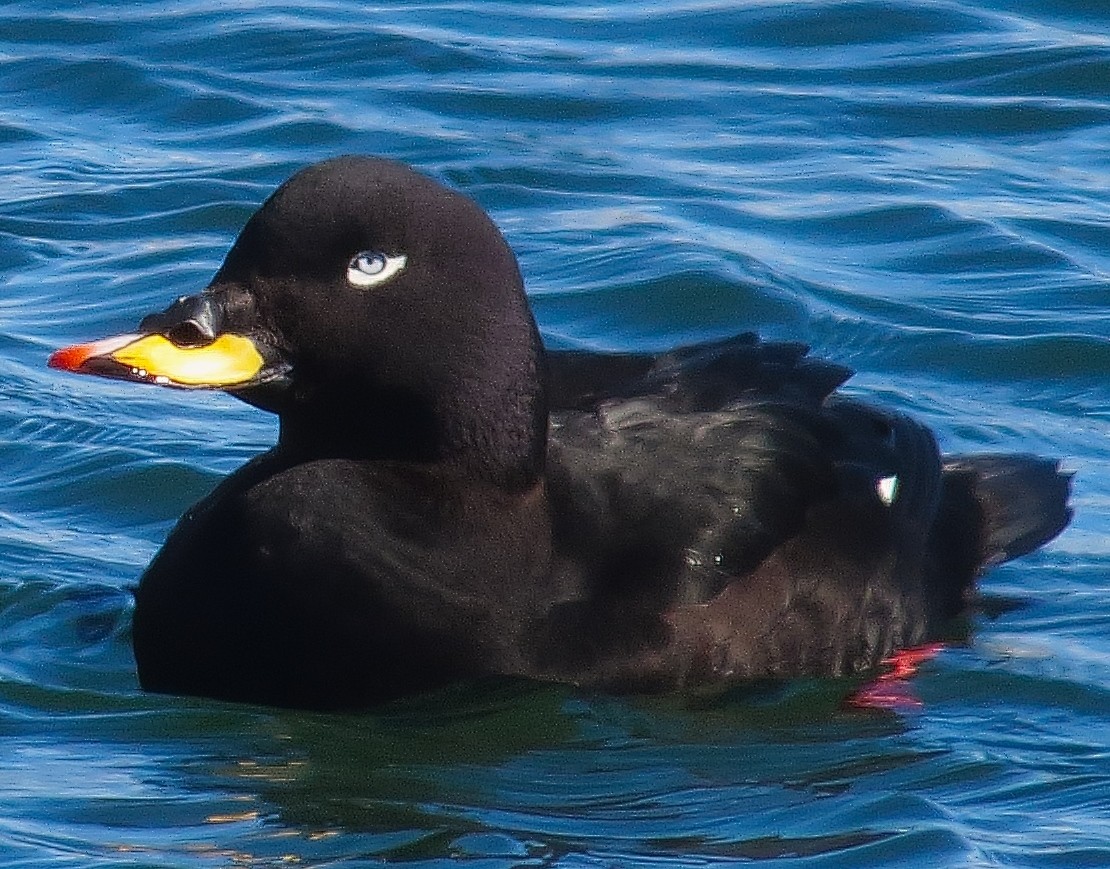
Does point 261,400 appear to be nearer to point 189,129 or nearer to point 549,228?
point 549,228

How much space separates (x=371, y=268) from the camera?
18.6 ft

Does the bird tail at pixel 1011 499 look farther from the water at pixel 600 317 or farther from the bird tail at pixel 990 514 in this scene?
the water at pixel 600 317

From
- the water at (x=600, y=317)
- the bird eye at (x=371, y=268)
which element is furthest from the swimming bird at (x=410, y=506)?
the water at (x=600, y=317)

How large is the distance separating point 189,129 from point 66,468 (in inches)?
141

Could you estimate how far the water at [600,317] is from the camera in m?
5.41

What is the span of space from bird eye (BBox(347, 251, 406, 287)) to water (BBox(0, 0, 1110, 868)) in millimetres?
924

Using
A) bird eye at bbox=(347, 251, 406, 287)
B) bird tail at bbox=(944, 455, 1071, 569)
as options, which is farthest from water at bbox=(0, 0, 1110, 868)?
bird eye at bbox=(347, 251, 406, 287)

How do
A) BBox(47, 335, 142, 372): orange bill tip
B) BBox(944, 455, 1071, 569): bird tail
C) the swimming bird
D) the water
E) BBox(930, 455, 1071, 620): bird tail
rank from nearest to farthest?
the water
BBox(47, 335, 142, 372): orange bill tip
the swimming bird
BBox(930, 455, 1071, 620): bird tail
BBox(944, 455, 1071, 569): bird tail

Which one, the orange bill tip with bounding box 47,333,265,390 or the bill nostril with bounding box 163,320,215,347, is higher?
the bill nostril with bounding box 163,320,215,347

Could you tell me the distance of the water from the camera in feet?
17.7

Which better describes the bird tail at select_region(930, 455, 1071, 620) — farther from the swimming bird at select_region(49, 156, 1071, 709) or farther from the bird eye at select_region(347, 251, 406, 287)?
the bird eye at select_region(347, 251, 406, 287)

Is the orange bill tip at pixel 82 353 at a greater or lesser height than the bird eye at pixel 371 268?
lesser

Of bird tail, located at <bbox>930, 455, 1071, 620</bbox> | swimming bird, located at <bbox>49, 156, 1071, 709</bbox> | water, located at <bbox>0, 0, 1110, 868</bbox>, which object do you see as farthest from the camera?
bird tail, located at <bbox>930, 455, 1071, 620</bbox>

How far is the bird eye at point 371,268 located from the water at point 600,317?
92 cm
